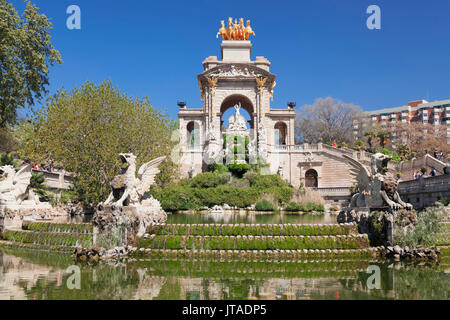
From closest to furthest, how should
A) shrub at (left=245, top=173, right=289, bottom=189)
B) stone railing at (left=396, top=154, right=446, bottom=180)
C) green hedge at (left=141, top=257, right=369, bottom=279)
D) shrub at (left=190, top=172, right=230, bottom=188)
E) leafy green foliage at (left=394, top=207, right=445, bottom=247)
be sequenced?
green hedge at (left=141, top=257, right=369, bottom=279) → leafy green foliage at (left=394, top=207, right=445, bottom=247) → stone railing at (left=396, top=154, right=446, bottom=180) → shrub at (left=190, top=172, right=230, bottom=188) → shrub at (left=245, top=173, right=289, bottom=189)

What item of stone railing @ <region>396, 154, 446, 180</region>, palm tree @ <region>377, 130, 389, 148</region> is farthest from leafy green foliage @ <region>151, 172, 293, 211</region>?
palm tree @ <region>377, 130, 389, 148</region>

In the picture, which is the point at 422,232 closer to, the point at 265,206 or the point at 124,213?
the point at 124,213

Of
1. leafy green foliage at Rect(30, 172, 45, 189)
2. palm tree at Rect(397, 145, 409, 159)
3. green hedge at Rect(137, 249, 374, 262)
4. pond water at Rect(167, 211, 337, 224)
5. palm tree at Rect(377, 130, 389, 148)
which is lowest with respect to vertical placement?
green hedge at Rect(137, 249, 374, 262)

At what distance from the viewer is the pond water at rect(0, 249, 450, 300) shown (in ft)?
25.0

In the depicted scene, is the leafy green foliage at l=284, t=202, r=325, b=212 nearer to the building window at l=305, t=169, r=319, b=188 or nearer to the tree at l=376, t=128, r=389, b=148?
the building window at l=305, t=169, r=319, b=188

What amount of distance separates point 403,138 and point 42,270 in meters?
58.7

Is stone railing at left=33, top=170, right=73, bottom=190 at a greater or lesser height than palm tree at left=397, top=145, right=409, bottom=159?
lesser

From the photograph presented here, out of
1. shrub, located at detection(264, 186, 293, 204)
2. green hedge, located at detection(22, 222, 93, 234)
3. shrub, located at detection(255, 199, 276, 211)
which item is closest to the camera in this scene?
green hedge, located at detection(22, 222, 93, 234)

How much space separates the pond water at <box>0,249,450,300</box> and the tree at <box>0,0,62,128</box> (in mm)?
17093

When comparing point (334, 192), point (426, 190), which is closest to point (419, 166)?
point (334, 192)

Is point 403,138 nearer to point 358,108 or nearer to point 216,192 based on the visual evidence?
point 358,108

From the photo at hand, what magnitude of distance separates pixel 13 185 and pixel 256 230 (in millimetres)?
11402

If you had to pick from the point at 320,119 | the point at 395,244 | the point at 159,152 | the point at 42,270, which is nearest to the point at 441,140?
the point at 320,119

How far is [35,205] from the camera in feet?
59.1
